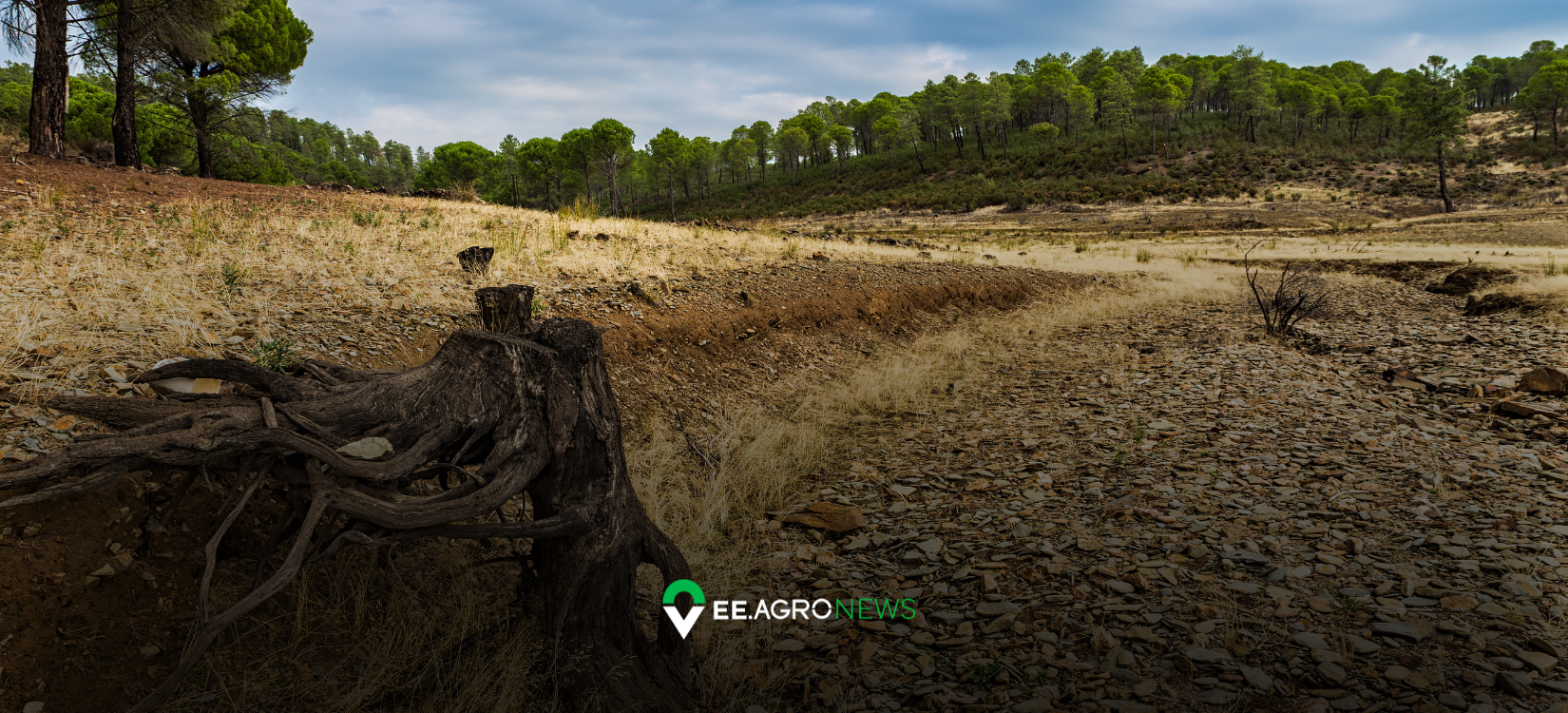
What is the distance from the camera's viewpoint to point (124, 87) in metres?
15.7

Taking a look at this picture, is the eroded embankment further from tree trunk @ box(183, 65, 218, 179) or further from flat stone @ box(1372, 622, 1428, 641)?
tree trunk @ box(183, 65, 218, 179)

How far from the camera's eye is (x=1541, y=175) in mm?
50281

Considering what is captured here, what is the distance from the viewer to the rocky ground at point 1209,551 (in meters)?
3.18

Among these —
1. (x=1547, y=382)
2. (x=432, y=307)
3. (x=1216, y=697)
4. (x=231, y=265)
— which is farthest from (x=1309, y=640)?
(x=231, y=265)

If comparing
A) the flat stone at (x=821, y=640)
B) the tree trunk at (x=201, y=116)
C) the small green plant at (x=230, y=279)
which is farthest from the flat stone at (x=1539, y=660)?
the tree trunk at (x=201, y=116)

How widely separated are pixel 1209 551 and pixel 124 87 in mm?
23598

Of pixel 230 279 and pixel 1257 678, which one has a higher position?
pixel 230 279

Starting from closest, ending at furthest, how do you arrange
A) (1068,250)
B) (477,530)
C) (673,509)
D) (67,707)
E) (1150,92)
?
(67,707)
(477,530)
(673,509)
(1068,250)
(1150,92)

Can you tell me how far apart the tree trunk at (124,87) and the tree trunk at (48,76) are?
2042 mm

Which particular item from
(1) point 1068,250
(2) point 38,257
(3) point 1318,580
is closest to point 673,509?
(3) point 1318,580

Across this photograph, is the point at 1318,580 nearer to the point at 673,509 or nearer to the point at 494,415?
the point at 673,509

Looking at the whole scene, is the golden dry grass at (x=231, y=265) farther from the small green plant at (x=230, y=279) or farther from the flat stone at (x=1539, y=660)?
the flat stone at (x=1539, y=660)

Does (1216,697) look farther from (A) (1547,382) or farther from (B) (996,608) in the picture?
(A) (1547,382)

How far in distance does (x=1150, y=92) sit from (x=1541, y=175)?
30669 millimetres
